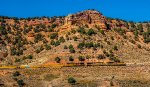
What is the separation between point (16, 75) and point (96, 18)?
126ft

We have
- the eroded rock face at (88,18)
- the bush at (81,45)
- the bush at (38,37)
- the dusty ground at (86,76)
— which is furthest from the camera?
the bush at (38,37)

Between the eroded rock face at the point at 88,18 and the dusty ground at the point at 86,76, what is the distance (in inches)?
1035

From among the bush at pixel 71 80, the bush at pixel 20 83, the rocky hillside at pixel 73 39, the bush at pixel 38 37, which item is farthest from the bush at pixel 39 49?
the bush at pixel 71 80

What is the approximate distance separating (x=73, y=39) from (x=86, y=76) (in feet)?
72.1

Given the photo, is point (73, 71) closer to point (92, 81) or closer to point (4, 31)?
point (92, 81)

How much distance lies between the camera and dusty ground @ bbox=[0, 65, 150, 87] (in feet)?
390

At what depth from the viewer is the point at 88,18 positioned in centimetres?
15450

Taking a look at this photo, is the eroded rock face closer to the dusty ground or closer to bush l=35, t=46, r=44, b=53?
bush l=35, t=46, r=44, b=53

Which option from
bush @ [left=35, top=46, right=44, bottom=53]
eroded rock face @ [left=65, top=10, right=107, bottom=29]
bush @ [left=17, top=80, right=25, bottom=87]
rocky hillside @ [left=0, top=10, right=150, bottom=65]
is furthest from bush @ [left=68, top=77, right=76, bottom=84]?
eroded rock face @ [left=65, top=10, right=107, bottom=29]

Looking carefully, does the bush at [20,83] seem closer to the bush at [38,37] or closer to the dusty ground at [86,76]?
the dusty ground at [86,76]

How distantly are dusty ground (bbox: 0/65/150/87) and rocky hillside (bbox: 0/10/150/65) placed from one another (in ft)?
19.1

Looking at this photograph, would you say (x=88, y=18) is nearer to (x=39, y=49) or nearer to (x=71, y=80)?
(x=39, y=49)

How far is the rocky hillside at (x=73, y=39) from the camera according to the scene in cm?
13588

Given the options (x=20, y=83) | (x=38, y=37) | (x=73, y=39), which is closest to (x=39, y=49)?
(x=73, y=39)
